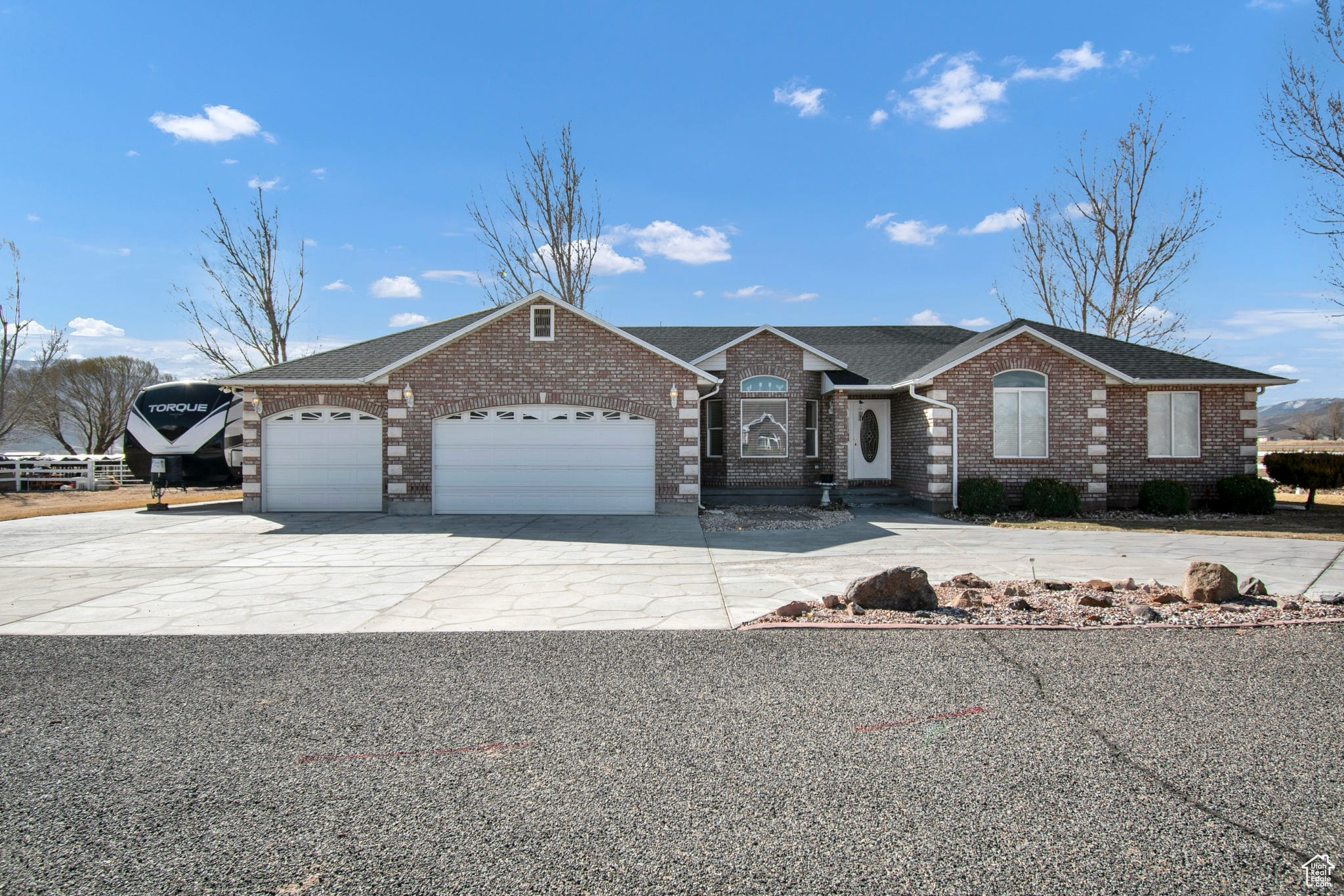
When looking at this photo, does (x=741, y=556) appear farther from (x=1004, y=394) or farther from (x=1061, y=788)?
(x=1004, y=394)

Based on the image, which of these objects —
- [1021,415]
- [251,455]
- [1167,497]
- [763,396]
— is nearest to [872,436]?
[763,396]

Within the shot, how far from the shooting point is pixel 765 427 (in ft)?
61.2

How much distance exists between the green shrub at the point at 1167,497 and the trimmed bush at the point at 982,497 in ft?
10.6

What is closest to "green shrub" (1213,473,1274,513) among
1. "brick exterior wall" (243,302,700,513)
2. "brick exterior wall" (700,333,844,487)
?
"brick exterior wall" (700,333,844,487)

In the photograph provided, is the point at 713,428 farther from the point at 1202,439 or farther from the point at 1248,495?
the point at 1248,495

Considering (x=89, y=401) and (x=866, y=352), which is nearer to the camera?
(x=866, y=352)

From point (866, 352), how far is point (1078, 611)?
14.6 metres

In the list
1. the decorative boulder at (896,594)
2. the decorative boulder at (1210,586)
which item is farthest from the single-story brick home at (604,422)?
the decorative boulder at (896,594)

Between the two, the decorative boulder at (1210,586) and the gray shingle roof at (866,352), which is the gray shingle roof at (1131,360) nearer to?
the gray shingle roof at (866,352)

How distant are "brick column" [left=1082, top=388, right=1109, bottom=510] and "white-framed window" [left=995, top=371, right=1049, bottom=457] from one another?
924 mm

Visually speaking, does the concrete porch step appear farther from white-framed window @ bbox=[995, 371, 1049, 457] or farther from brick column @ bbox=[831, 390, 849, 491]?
white-framed window @ bbox=[995, 371, 1049, 457]

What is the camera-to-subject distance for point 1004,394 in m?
15.7

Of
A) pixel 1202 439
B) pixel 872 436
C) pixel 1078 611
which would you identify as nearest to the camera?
pixel 1078 611

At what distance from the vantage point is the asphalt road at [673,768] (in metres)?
2.74
